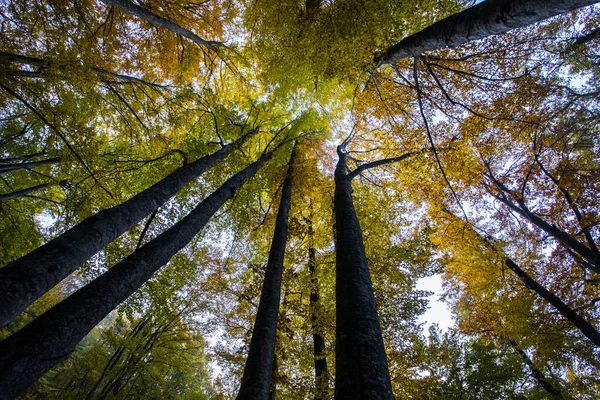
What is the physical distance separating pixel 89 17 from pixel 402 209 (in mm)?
10219

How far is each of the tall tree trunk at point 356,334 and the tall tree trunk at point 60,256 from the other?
8.33 feet

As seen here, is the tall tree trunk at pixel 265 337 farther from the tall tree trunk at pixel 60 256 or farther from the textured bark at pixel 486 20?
the textured bark at pixel 486 20

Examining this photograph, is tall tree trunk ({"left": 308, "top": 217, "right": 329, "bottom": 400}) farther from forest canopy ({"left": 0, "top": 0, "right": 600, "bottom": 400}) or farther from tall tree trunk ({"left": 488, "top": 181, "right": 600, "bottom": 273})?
tall tree trunk ({"left": 488, "top": 181, "right": 600, "bottom": 273})

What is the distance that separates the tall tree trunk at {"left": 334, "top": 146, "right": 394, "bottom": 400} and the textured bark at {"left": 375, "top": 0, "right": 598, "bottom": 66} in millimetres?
3035

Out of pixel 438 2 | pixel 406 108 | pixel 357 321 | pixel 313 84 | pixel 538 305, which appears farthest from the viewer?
pixel 538 305

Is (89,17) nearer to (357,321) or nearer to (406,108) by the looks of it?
(406,108)

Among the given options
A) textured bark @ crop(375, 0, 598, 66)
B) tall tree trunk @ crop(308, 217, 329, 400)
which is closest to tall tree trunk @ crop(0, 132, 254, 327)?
tall tree trunk @ crop(308, 217, 329, 400)

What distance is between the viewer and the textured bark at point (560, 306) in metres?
6.83

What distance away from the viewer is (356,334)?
2211 mm

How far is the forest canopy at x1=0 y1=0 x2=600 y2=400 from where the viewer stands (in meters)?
2.99

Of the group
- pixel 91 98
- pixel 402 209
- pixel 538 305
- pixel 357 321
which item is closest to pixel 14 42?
pixel 91 98

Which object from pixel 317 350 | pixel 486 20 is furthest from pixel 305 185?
pixel 486 20

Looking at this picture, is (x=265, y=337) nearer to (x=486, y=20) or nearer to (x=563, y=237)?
(x=486, y=20)

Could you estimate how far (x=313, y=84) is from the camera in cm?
755
